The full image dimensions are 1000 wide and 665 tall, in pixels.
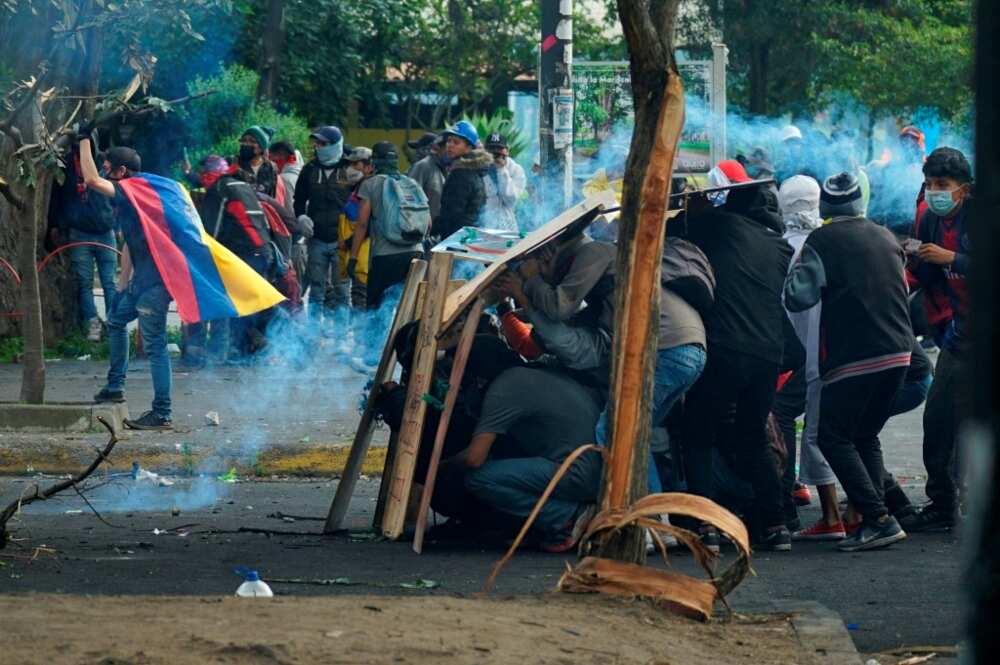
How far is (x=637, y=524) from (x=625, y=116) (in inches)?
330

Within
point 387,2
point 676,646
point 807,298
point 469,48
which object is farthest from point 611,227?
point 469,48

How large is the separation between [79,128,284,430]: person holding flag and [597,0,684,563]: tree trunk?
5.08m

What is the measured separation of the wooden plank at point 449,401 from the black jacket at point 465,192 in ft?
19.6

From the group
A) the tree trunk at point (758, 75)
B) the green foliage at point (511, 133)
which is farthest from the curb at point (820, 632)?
the tree trunk at point (758, 75)

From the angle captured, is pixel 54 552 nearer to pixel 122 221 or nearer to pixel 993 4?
pixel 122 221

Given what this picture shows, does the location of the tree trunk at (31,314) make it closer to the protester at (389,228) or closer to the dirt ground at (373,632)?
the protester at (389,228)

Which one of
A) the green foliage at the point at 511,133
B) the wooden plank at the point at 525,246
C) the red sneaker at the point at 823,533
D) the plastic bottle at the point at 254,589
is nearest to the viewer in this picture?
the plastic bottle at the point at 254,589

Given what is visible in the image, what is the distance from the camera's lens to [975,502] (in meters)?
2.16

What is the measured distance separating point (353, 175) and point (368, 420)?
21.8ft

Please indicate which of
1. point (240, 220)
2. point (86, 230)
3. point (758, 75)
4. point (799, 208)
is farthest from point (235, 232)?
point (758, 75)

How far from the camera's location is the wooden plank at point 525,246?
7066mm

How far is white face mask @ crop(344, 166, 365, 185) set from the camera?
14233 millimetres

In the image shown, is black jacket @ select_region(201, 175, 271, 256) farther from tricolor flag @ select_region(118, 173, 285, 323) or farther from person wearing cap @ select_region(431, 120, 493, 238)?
tricolor flag @ select_region(118, 173, 285, 323)

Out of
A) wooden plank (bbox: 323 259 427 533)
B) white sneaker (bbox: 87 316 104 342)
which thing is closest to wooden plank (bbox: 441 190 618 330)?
wooden plank (bbox: 323 259 427 533)
